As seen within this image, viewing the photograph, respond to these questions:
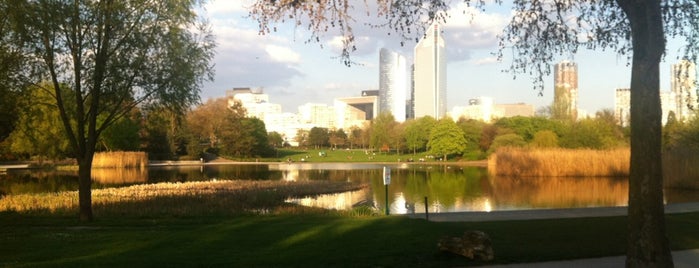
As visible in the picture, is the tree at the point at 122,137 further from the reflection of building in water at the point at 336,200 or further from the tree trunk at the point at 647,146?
the tree trunk at the point at 647,146

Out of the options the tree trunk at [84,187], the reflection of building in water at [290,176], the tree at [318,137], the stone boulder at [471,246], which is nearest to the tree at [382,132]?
the tree at [318,137]

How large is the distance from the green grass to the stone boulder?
0.49ft

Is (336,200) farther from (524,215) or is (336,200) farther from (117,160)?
(117,160)

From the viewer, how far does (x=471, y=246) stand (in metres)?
9.73

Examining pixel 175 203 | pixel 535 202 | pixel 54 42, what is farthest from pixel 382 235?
pixel 535 202

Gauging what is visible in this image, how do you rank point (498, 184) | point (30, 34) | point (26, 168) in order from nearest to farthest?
point (30, 34) < point (498, 184) < point (26, 168)

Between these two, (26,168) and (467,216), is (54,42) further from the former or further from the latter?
(26,168)

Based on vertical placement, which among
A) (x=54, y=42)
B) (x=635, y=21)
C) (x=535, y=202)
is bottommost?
(x=535, y=202)

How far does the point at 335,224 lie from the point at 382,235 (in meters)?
2.31

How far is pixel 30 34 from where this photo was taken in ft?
51.2

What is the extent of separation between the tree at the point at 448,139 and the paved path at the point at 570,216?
253 feet

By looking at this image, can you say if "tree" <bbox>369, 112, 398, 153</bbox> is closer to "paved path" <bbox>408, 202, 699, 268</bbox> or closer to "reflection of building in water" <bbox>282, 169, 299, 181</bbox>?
"reflection of building in water" <bbox>282, 169, 299, 181</bbox>

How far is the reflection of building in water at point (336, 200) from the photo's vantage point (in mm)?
29661

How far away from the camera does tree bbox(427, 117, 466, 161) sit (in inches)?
3885
